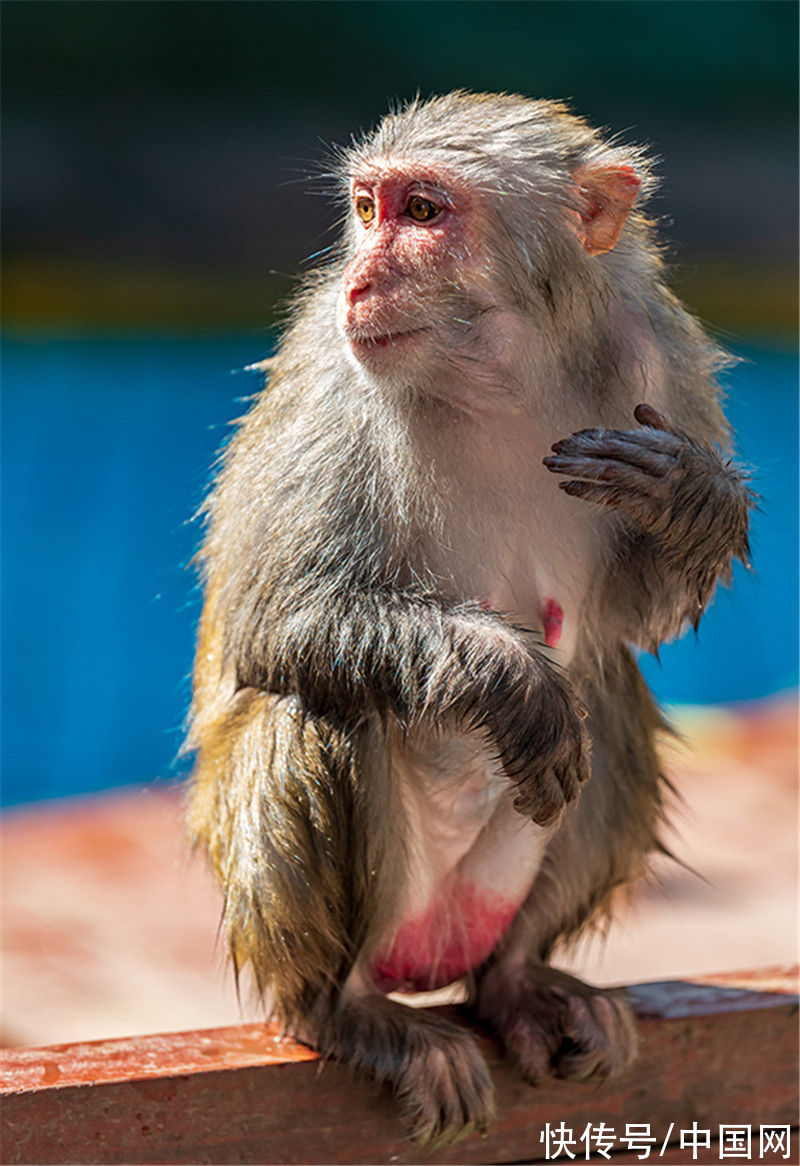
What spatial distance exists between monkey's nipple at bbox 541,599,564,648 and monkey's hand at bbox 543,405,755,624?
0.23m

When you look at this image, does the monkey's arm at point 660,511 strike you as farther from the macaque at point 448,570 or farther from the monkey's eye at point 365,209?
the monkey's eye at point 365,209

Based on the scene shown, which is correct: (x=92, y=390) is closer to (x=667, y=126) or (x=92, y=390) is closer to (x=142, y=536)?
(x=142, y=536)

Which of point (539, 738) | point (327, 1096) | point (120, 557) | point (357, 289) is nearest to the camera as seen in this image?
point (357, 289)

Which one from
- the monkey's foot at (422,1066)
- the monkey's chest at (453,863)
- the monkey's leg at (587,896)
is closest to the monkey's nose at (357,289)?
the monkey's chest at (453,863)

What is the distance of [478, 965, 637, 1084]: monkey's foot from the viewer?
3084 mm

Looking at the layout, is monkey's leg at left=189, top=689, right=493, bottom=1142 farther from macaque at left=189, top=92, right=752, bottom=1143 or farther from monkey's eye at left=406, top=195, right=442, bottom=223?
monkey's eye at left=406, top=195, right=442, bottom=223

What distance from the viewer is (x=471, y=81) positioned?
11102 millimetres

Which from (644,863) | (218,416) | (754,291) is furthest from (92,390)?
(644,863)

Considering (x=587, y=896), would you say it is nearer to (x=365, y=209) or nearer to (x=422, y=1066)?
(x=422, y=1066)

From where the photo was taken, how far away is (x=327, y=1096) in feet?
9.58

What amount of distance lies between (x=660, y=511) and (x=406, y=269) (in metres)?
0.66

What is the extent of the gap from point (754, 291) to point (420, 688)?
12.6 m

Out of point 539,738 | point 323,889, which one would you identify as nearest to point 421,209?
point 539,738

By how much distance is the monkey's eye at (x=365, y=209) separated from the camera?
267 cm
